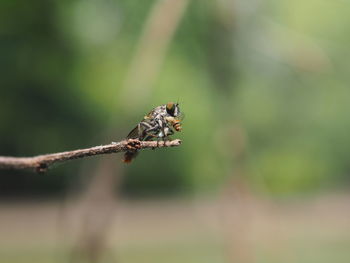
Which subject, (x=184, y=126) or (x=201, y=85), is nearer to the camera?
(x=184, y=126)

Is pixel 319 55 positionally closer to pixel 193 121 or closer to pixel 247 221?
pixel 247 221

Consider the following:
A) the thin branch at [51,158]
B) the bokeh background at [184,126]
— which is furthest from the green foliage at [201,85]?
the thin branch at [51,158]

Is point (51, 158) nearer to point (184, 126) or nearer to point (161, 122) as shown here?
point (161, 122)

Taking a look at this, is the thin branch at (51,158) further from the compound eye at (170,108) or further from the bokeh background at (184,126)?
the bokeh background at (184,126)

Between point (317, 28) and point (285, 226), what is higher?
point (317, 28)

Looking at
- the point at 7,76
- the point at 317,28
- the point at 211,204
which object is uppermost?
the point at 317,28

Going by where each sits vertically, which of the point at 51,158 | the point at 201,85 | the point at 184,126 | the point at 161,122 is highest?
the point at 201,85

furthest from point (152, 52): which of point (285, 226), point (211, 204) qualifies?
point (211, 204)

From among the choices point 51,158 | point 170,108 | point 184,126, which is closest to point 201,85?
point 184,126
